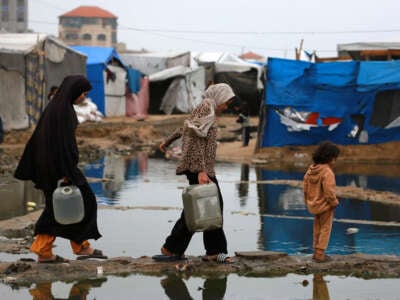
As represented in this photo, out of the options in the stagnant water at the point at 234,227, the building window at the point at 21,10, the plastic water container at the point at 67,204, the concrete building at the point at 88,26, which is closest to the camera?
the stagnant water at the point at 234,227

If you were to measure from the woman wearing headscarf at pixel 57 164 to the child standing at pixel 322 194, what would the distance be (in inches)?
72.9

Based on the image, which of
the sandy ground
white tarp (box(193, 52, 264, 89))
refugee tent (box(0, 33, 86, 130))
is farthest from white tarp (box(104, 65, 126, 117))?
white tarp (box(193, 52, 264, 89))

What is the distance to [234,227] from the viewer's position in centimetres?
962

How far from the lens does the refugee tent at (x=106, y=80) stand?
104 ft

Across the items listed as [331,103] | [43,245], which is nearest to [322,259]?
[43,245]

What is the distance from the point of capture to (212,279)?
661 centimetres

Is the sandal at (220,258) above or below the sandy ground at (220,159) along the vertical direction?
above

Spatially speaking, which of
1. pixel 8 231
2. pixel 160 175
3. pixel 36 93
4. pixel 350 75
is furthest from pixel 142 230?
pixel 36 93

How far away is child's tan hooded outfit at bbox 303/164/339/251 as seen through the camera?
7.02m

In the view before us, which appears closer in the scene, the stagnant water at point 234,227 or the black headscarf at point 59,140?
the stagnant water at point 234,227

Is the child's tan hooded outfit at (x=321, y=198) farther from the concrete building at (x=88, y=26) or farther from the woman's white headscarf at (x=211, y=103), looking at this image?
the concrete building at (x=88, y=26)

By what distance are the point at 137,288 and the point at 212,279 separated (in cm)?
65

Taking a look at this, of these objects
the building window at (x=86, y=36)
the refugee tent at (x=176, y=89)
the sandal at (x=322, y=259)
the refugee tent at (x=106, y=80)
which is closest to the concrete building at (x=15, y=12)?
the building window at (x=86, y=36)

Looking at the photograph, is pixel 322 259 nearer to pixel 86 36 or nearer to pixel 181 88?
pixel 181 88
